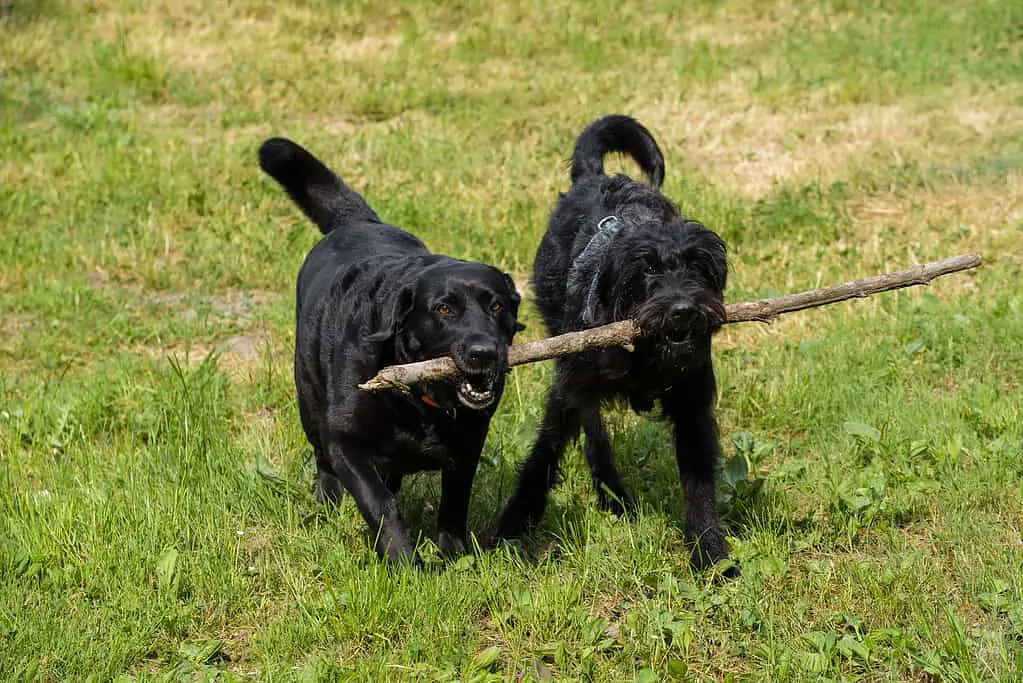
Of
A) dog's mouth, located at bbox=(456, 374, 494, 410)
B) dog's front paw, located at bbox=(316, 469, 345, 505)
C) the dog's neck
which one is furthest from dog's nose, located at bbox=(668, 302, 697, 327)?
dog's front paw, located at bbox=(316, 469, 345, 505)

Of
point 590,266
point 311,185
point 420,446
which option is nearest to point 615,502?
point 590,266

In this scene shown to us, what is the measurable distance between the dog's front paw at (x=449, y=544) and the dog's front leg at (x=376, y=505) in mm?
379

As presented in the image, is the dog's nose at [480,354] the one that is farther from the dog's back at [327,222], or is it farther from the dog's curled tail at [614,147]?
the dog's curled tail at [614,147]

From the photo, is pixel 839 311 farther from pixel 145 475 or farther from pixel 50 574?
pixel 50 574

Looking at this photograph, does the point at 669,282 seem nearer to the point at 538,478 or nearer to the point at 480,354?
the point at 480,354

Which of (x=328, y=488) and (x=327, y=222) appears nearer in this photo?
(x=328, y=488)

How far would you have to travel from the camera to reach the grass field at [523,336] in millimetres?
4602

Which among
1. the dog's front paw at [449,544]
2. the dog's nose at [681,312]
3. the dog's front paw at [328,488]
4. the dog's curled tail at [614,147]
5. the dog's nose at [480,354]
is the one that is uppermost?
the dog's curled tail at [614,147]

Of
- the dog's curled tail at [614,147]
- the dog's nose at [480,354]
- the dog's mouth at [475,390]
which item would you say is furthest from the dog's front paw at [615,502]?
the dog's curled tail at [614,147]

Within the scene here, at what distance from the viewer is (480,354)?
4.50m

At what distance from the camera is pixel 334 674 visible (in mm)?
4309

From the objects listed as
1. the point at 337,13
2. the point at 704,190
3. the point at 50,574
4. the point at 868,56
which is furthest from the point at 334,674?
the point at 337,13

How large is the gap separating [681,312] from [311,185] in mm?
2678

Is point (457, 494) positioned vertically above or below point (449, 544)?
above
